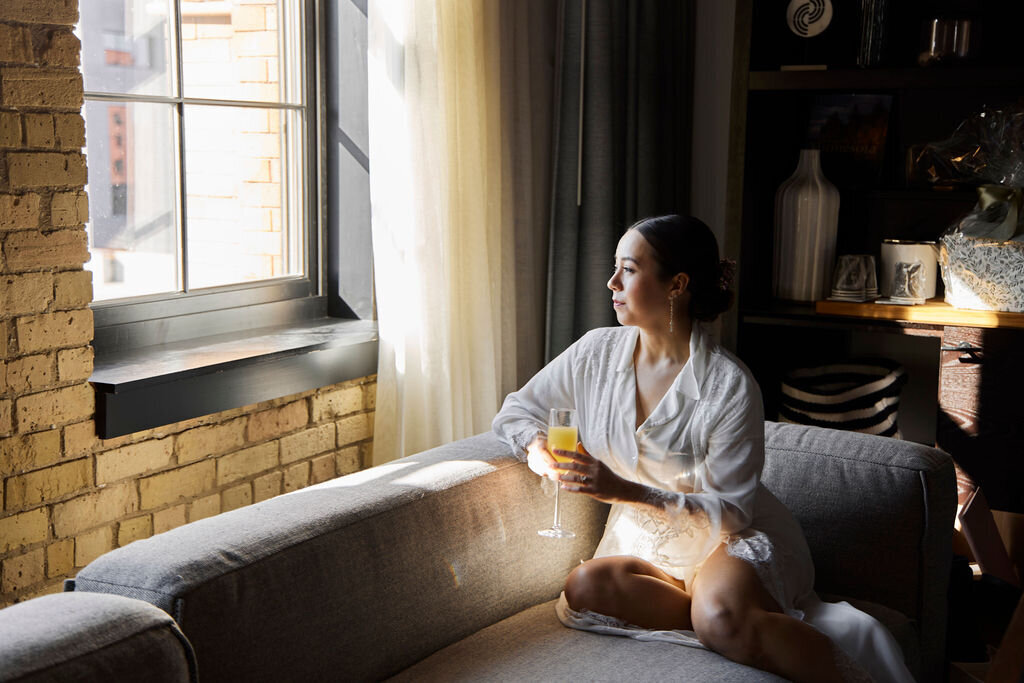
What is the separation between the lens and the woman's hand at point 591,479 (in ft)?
6.13

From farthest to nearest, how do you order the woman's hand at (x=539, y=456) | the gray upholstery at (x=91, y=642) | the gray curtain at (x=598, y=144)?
1. the gray curtain at (x=598, y=144)
2. the woman's hand at (x=539, y=456)
3. the gray upholstery at (x=91, y=642)

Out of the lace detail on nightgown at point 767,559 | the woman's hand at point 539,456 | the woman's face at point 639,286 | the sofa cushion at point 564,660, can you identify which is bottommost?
the sofa cushion at point 564,660

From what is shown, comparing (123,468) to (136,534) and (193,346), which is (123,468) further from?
(193,346)

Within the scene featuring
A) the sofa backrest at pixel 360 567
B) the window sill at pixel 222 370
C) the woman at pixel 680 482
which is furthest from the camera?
the window sill at pixel 222 370

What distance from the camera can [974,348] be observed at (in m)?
2.83

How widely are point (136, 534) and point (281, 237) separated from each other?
940mm

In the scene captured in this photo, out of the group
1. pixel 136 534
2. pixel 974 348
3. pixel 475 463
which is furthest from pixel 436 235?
pixel 974 348

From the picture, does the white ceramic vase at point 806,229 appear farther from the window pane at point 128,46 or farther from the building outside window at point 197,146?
the window pane at point 128,46

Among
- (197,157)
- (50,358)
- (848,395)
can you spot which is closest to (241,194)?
(197,157)

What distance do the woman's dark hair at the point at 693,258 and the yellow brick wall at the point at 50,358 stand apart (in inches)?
43.4

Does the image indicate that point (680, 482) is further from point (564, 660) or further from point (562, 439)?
point (564, 660)

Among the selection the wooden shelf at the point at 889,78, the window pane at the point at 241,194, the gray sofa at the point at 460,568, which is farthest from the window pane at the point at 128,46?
the wooden shelf at the point at 889,78

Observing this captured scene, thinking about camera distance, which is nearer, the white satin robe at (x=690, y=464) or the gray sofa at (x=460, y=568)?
the gray sofa at (x=460, y=568)

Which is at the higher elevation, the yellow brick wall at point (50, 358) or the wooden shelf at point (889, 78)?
the wooden shelf at point (889, 78)
